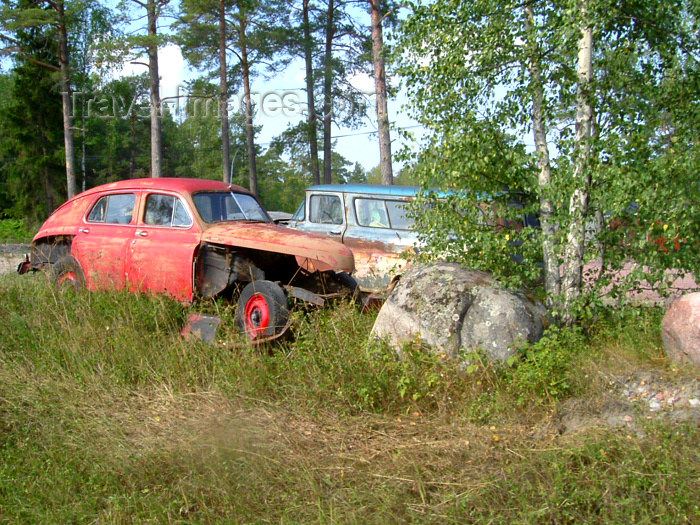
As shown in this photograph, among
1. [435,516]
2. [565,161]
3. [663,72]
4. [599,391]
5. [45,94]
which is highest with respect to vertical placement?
[45,94]

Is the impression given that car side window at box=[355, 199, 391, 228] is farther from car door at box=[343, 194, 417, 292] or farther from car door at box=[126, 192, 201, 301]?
car door at box=[126, 192, 201, 301]

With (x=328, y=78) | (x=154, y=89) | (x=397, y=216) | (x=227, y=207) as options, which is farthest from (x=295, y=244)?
(x=328, y=78)

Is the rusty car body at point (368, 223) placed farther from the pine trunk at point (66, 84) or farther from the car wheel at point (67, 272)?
the pine trunk at point (66, 84)

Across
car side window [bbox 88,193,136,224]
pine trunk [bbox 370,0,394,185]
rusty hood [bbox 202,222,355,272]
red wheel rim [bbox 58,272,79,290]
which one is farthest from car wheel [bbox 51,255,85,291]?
pine trunk [bbox 370,0,394,185]

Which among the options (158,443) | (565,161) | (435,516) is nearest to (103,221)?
(158,443)

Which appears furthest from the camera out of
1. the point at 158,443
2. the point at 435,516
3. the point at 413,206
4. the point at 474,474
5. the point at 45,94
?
the point at 45,94

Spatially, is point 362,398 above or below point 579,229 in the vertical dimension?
below

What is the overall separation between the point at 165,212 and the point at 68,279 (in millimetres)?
1753

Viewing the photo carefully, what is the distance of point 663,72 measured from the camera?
19.5 feet

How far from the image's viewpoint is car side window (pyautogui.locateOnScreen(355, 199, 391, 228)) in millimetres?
8992

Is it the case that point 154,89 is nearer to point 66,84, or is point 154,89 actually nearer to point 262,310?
point 66,84

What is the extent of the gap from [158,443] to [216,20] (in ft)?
76.2

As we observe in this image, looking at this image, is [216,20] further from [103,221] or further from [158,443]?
[158,443]

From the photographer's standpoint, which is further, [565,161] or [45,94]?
[45,94]
